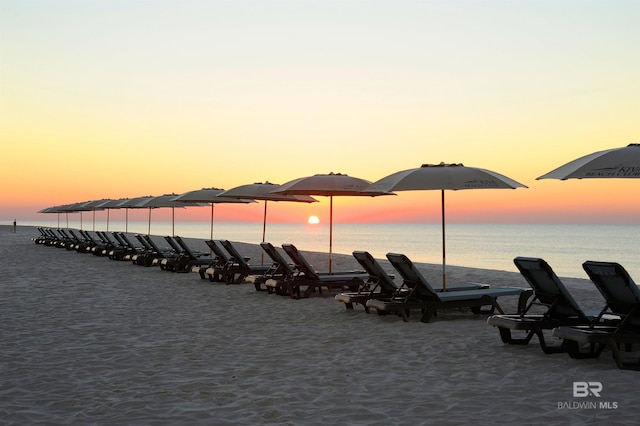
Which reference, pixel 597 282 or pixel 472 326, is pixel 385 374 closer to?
pixel 597 282

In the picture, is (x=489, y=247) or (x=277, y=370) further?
(x=489, y=247)

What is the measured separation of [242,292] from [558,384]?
8.58 meters

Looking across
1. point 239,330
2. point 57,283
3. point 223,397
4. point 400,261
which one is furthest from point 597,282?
point 57,283

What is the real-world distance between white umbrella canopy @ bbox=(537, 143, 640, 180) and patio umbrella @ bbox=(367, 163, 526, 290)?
216 cm

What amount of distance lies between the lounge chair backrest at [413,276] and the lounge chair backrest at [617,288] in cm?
295

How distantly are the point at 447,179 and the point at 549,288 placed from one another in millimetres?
2834

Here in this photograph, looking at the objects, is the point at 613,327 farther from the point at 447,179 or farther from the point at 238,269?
the point at 238,269

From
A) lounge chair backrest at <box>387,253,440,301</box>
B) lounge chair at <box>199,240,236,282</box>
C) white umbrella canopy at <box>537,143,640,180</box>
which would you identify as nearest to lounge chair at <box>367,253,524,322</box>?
lounge chair backrest at <box>387,253,440,301</box>

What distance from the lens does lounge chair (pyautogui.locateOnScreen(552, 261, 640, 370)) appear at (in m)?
6.42

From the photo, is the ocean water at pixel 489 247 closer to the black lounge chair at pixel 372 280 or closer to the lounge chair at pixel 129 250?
the lounge chair at pixel 129 250

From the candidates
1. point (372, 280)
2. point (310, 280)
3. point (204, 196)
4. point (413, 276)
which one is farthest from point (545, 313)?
point (204, 196)

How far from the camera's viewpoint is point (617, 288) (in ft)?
21.7

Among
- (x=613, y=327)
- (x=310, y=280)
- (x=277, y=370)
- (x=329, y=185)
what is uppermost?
(x=329, y=185)

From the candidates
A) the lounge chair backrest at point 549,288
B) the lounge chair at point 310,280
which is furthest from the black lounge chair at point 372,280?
the lounge chair backrest at point 549,288
